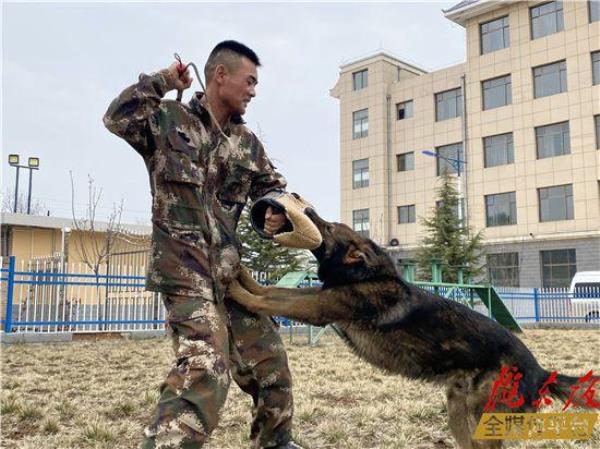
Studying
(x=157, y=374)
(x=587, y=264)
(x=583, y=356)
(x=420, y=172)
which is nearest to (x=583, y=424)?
(x=157, y=374)

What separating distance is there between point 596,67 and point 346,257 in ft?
113

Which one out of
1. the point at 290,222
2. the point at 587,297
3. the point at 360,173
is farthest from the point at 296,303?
the point at 360,173

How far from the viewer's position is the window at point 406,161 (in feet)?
136

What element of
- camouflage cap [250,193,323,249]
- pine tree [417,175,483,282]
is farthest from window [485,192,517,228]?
camouflage cap [250,193,323,249]

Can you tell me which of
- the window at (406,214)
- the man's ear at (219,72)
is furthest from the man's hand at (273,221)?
the window at (406,214)

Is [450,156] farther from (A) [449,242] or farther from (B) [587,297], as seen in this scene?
(B) [587,297]

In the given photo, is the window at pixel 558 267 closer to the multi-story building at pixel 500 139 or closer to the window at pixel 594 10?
the multi-story building at pixel 500 139

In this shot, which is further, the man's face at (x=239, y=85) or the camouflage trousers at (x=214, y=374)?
the man's face at (x=239, y=85)

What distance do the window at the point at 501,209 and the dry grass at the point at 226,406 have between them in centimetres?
2728

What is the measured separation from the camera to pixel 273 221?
3.84 m

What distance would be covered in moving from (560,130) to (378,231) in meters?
13.9

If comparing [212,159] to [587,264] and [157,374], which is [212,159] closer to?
[157,374]

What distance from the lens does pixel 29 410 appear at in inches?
215

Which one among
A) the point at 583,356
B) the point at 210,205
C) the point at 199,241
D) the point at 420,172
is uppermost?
the point at 420,172
